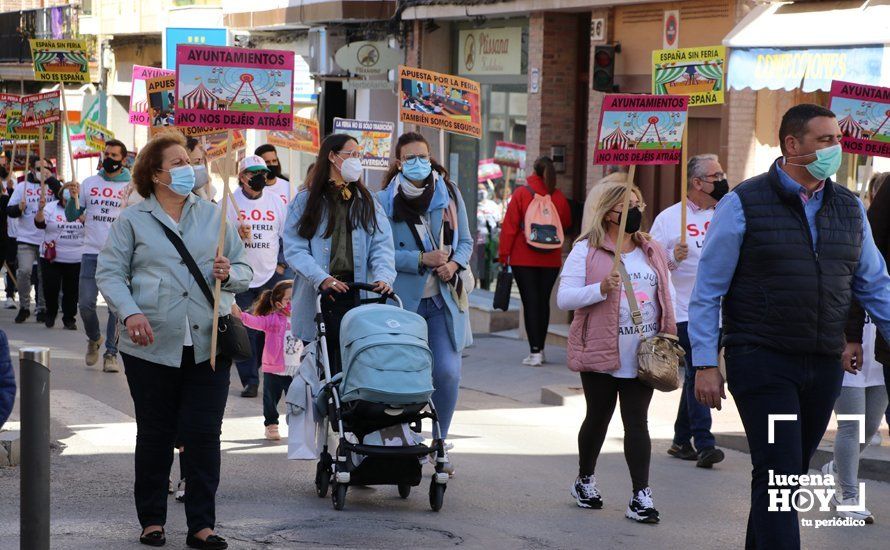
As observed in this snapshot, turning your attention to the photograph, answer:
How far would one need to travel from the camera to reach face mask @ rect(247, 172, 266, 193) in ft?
41.2

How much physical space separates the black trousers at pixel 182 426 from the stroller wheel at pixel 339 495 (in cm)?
95

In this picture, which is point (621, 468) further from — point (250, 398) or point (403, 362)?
point (250, 398)

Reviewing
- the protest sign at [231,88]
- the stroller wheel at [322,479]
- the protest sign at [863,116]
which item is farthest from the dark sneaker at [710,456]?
the protest sign at [231,88]

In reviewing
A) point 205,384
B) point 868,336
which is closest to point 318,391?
point 205,384

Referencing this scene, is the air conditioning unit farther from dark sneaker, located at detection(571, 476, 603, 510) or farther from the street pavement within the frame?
dark sneaker, located at detection(571, 476, 603, 510)

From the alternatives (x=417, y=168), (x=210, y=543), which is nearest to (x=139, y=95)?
(x=417, y=168)

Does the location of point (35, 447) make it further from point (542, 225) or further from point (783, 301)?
point (542, 225)

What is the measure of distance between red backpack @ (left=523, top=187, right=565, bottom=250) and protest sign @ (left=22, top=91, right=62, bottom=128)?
6389 millimetres

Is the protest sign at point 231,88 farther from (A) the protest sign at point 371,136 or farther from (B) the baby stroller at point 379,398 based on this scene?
(A) the protest sign at point 371,136

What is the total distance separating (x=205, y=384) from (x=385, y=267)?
5.68ft

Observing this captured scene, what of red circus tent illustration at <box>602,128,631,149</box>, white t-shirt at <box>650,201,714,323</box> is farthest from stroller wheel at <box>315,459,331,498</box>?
white t-shirt at <box>650,201,714,323</box>

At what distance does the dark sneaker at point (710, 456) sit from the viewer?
9602 mm

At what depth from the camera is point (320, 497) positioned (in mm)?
8195

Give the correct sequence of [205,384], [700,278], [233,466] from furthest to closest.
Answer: [233,466] < [205,384] < [700,278]
